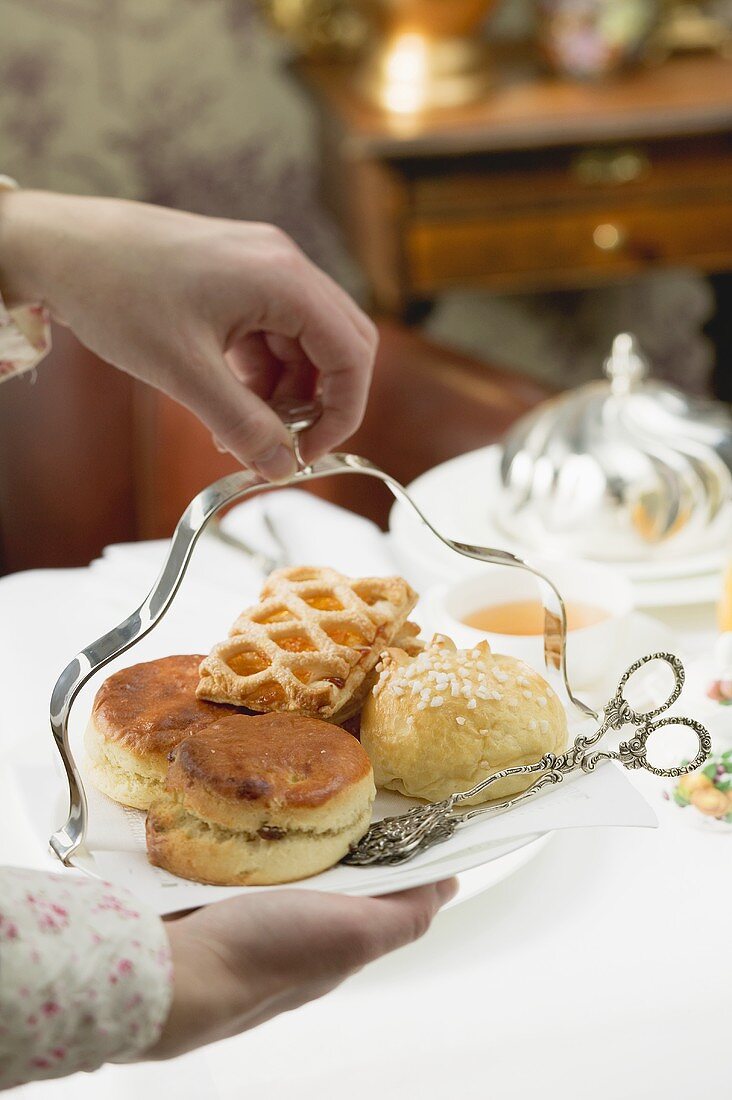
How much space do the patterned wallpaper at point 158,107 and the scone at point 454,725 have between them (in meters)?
1.86

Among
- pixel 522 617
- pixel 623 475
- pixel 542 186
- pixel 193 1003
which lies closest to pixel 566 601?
pixel 522 617

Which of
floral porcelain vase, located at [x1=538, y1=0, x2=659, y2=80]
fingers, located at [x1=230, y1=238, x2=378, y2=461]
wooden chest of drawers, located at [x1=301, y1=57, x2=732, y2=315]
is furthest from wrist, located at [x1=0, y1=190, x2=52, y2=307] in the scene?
floral porcelain vase, located at [x1=538, y1=0, x2=659, y2=80]

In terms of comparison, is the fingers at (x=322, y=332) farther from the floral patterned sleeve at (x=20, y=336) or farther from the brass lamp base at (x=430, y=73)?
the brass lamp base at (x=430, y=73)

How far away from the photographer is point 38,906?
49 cm

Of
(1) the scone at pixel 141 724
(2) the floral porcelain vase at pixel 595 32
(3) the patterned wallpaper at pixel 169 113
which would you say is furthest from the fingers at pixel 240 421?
(3) the patterned wallpaper at pixel 169 113

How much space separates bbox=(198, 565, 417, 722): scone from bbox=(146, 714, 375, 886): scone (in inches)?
2.1

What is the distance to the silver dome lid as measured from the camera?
1.00 metres

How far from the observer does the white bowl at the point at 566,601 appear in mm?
772

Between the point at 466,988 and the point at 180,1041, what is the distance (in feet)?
0.56

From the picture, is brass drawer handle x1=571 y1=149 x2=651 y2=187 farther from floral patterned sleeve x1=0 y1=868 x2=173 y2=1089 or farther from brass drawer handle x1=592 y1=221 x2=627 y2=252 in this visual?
floral patterned sleeve x1=0 y1=868 x2=173 y2=1089

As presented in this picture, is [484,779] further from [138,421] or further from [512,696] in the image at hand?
[138,421]

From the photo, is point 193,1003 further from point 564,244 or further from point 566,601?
point 564,244

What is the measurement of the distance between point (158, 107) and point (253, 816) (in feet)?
6.46

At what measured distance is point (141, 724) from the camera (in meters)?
0.61
